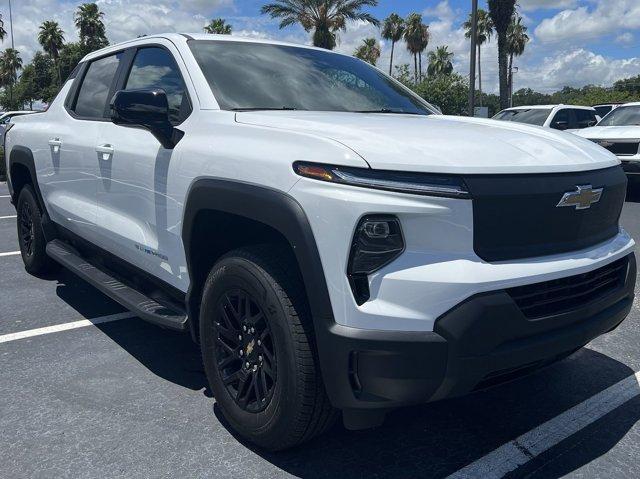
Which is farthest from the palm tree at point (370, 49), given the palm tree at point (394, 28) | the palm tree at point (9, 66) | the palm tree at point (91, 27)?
the palm tree at point (9, 66)

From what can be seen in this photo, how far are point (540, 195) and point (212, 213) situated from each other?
54.4 inches

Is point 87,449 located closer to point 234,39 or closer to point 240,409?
point 240,409

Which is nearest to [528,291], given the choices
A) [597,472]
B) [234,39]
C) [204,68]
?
[597,472]

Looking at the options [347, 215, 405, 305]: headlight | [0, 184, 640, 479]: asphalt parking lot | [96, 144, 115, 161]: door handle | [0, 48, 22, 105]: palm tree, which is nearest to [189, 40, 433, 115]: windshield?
[96, 144, 115, 161]: door handle

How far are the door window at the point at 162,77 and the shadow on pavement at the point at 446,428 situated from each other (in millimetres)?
1452

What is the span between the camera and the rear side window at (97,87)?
398 cm

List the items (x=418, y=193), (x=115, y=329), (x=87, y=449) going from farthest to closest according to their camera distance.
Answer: (x=115, y=329) < (x=87, y=449) < (x=418, y=193)

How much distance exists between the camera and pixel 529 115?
42.3ft

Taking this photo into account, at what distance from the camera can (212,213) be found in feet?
9.04

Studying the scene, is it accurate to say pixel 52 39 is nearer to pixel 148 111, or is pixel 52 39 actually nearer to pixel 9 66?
pixel 9 66

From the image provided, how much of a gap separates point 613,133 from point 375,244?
10.3 meters

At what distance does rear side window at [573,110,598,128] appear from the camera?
1338 cm

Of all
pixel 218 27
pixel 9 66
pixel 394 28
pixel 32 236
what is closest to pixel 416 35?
pixel 394 28

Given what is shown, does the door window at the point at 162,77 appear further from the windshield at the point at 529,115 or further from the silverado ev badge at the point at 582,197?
the windshield at the point at 529,115
